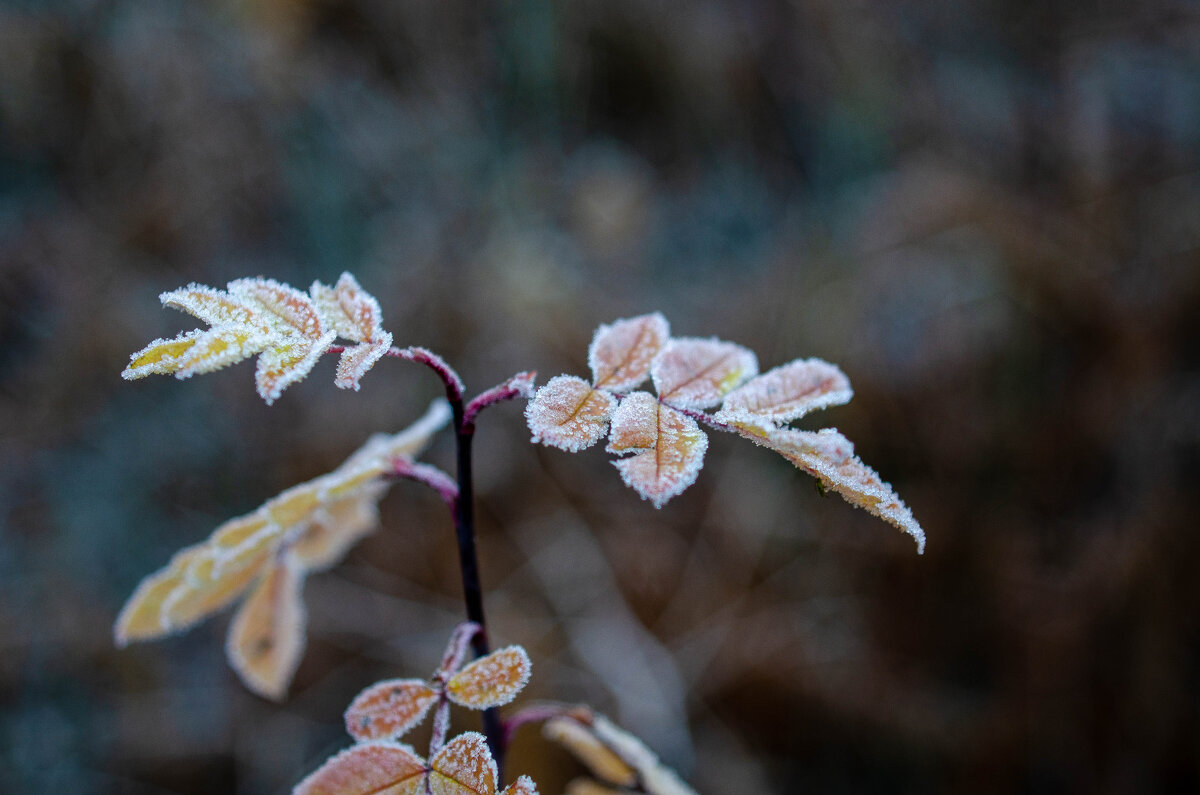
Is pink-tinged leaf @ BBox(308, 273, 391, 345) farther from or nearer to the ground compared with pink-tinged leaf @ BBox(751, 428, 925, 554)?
farther from the ground

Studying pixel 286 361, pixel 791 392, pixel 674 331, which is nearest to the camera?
pixel 286 361

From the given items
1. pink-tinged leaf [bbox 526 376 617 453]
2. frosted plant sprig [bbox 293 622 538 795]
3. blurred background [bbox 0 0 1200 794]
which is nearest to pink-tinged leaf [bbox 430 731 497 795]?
frosted plant sprig [bbox 293 622 538 795]

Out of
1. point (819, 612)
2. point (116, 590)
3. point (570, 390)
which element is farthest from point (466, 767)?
point (116, 590)

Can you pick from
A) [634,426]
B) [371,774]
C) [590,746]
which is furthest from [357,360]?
[590,746]

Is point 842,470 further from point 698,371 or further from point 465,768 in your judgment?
point 465,768

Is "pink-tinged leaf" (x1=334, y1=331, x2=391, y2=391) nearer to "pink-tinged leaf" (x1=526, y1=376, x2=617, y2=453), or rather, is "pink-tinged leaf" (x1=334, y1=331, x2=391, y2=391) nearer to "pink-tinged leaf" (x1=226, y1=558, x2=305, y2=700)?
"pink-tinged leaf" (x1=526, y1=376, x2=617, y2=453)

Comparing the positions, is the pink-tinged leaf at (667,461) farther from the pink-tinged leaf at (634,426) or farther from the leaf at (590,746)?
the leaf at (590,746)
